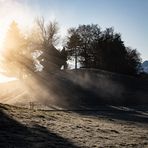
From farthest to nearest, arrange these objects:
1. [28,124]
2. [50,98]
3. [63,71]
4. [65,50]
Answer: [65,50], [63,71], [50,98], [28,124]

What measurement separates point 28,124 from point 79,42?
72835mm

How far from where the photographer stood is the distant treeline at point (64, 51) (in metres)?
82.7

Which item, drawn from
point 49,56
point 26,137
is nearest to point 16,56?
point 49,56

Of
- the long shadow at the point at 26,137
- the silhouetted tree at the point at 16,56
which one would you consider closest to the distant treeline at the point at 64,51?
the silhouetted tree at the point at 16,56

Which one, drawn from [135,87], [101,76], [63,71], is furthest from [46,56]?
[135,87]

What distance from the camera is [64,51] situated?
8606 cm

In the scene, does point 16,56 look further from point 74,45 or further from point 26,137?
point 26,137

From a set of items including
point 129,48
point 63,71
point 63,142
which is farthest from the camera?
point 129,48

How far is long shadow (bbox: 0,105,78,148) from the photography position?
44.8 ft

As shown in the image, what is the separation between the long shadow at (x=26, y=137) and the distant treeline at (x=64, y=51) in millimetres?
60930

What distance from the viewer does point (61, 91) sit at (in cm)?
6259

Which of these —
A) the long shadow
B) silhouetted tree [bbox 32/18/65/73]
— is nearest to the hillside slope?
silhouetted tree [bbox 32/18/65/73]

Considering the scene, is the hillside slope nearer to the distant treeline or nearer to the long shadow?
the distant treeline

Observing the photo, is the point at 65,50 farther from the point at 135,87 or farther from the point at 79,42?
the point at 135,87
